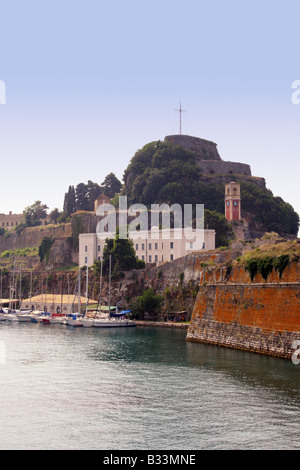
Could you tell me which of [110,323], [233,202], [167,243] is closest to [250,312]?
[110,323]

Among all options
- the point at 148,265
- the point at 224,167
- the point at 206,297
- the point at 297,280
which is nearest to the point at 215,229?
the point at 148,265

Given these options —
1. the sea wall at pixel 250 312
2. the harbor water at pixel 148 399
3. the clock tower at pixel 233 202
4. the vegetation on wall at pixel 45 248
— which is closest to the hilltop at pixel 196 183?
the clock tower at pixel 233 202

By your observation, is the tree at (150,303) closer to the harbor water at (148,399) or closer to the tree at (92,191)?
the harbor water at (148,399)

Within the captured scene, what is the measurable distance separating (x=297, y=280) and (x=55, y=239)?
7031 centimetres

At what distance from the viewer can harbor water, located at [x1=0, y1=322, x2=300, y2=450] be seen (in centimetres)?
2245

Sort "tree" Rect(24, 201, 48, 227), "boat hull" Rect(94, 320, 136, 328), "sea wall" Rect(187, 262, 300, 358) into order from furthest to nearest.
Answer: "tree" Rect(24, 201, 48, 227)
"boat hull" Rect(94, 320, 136, 328)
"sea wall" Rect(187, 262, 300, 358)

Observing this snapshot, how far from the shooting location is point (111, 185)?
394 feet

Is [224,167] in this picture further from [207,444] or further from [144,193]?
[207,444]

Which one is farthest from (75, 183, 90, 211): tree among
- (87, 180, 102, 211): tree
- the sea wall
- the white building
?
the sea wall

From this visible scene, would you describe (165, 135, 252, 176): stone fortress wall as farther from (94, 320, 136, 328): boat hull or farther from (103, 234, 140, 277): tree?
(94, 320, 136, 328): boat hull

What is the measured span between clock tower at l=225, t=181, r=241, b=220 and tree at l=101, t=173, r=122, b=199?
30.5m

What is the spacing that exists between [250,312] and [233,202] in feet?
179
